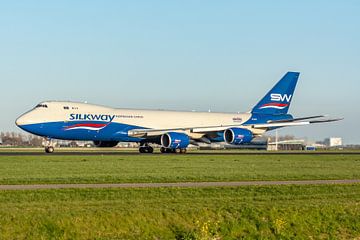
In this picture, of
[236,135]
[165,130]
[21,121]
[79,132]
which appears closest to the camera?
[21,121]

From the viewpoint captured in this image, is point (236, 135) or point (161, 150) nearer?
point (236, 135)

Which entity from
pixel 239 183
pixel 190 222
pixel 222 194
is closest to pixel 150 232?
pixel 190 222

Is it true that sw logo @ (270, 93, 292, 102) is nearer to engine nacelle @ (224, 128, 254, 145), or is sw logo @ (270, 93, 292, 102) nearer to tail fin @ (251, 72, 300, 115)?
tail fin @ (251, 72, 300, 115)

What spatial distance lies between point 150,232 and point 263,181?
13378mm

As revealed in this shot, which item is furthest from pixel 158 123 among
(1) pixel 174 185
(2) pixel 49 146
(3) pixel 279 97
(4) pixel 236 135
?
(1) pixel 174 185

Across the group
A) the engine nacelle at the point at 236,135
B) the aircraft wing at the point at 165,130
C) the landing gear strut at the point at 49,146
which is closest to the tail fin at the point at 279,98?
the aircraft wing at the point at 165,130

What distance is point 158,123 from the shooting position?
73938 millimetres

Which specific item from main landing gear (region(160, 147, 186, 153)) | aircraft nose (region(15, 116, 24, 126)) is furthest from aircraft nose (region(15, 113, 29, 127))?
main landing gear (region(160, 147, 186, 153))

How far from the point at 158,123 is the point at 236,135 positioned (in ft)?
27.6

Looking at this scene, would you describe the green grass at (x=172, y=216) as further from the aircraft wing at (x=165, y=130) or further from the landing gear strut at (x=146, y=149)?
the landing gear strut at (x=146, y=149)

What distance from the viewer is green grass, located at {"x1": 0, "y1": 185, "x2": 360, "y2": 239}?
68.1 feet

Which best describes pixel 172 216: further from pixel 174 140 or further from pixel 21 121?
pixel 174 140

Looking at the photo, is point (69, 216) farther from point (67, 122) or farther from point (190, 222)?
point (67, 122)

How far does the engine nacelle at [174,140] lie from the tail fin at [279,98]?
50.8 feet
